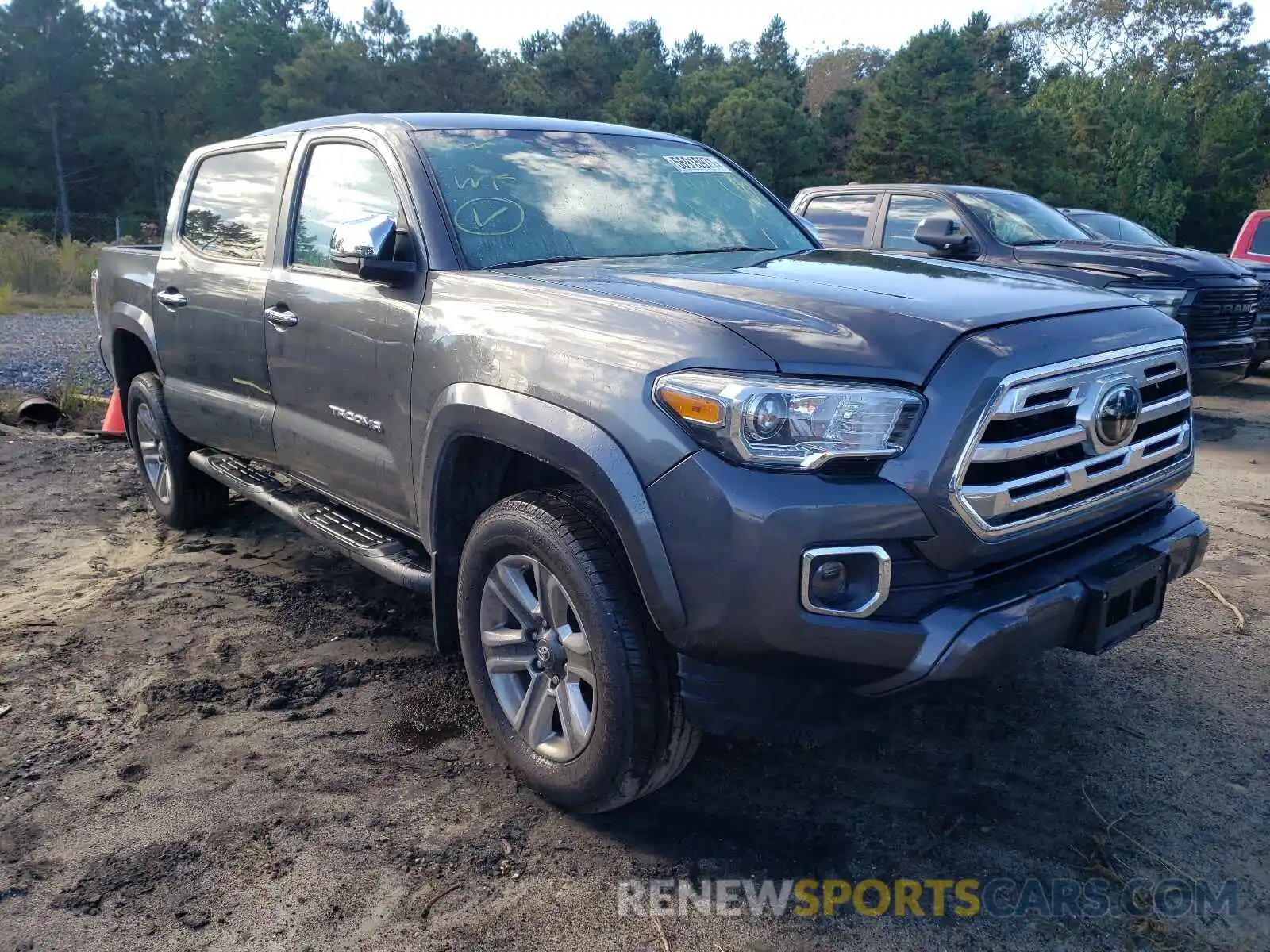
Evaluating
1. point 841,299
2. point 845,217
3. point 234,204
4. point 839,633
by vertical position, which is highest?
point 845,217

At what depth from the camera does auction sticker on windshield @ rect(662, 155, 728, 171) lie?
4160 millimetres

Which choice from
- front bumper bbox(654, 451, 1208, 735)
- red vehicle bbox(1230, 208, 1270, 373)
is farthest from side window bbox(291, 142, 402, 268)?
red vehicle bbox(1230, 208, 1270, 373)

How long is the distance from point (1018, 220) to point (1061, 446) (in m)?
7.06

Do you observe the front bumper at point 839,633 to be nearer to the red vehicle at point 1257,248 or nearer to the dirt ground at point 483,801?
the dirt ground at point 483,801

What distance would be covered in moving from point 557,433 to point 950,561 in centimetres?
98

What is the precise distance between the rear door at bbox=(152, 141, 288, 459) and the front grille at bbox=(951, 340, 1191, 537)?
9.23 feet

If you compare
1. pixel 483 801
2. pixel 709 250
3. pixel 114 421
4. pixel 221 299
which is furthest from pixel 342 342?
pixel 114 421

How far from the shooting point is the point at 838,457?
233 centimetres

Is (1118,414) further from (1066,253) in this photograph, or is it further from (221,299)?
(1066,253)

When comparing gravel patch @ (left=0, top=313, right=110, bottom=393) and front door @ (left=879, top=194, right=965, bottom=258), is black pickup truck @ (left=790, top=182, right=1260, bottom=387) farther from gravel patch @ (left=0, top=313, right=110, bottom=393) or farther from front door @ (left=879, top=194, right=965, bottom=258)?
gravel patch @ (left=0, top=313, right=110, bottom=393)

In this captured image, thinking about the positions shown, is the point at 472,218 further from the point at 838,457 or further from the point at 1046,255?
the point at 1046,255

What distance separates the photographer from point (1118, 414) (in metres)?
2.69

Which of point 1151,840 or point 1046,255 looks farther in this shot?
point 1046,255

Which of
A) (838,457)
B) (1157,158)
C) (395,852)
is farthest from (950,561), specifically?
(1157,158)
